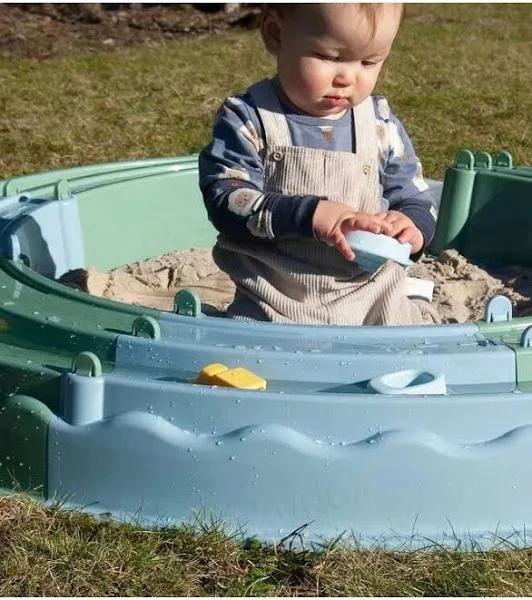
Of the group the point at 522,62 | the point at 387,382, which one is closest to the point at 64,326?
the point at 387,382

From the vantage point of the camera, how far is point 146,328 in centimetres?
193

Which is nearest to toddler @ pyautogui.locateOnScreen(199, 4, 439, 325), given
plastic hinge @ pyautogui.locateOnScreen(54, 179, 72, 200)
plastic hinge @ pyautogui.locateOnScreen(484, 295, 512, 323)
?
plastic hinge @ pyautogui.locateOnScreen(484, 295, 512, 323)

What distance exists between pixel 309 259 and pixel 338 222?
0.60ft

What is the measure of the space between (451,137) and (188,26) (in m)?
3.26

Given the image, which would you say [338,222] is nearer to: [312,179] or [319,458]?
[312,179]

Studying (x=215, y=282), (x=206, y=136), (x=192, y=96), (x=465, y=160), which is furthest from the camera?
(x=192, y=96)

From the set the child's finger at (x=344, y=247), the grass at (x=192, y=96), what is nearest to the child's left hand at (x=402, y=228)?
the child's finger at (x=344, y=247)

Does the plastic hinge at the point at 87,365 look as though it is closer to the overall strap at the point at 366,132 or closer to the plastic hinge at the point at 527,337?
the plastic hinge at the point at 527,337

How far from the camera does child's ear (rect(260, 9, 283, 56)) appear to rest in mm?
2252

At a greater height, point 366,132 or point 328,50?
point 328,50

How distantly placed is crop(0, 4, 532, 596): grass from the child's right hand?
595mm

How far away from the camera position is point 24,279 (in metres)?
2.22

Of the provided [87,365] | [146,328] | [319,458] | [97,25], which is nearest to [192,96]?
[97,25]

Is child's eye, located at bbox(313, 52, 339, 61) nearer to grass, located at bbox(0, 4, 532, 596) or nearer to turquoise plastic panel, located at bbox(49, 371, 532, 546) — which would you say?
turquoise plastic panel, located at bbox(49, 371, 532, 546)
